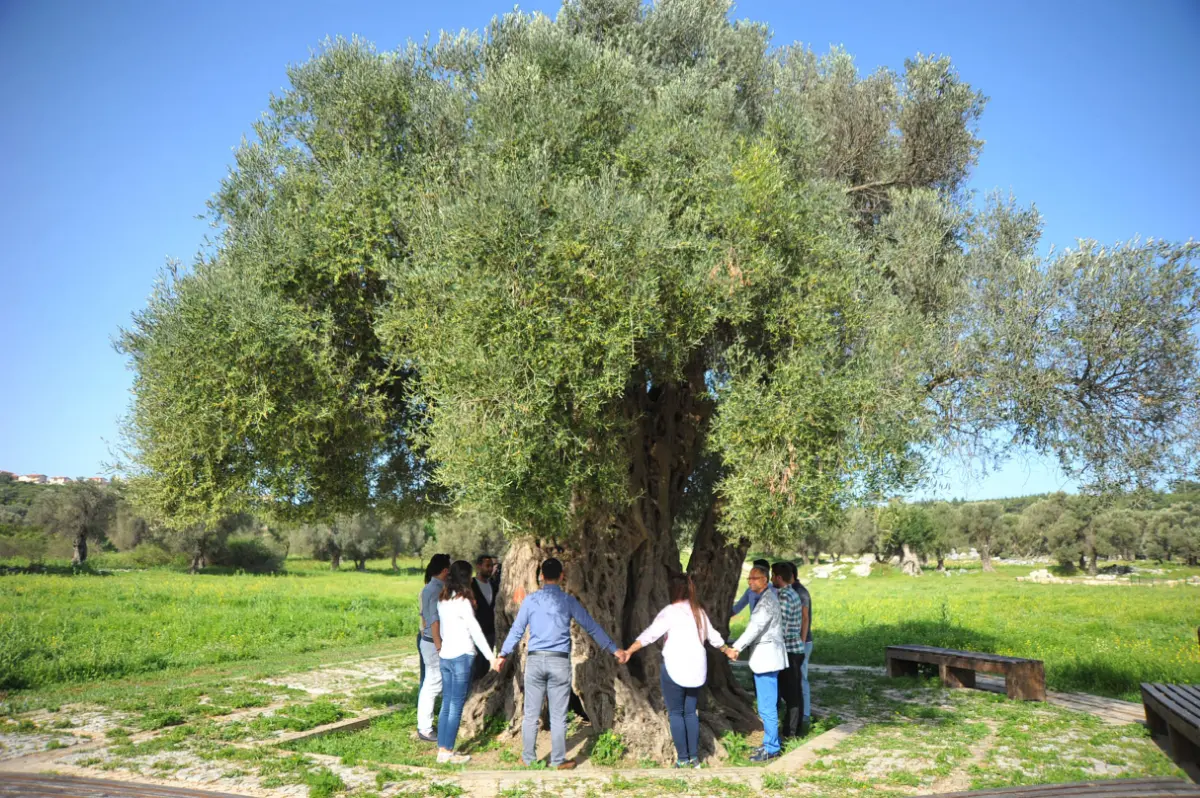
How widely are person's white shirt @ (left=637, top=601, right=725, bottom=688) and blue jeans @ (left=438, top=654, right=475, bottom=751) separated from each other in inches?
90.0

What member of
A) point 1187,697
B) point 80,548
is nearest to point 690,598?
point 1187,697

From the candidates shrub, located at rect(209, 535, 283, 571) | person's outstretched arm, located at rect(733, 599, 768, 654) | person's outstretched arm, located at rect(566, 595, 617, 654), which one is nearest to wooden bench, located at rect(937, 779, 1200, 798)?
person's outstretched arm, located at rect(733, 599, 768, 654)

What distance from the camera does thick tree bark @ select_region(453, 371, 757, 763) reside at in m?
11.3

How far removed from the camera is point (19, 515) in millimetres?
70500

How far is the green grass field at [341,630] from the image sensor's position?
17.2 m

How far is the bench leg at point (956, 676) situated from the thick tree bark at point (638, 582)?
4.91 meters

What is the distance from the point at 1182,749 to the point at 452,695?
8.84 metres

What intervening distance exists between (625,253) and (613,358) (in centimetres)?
132

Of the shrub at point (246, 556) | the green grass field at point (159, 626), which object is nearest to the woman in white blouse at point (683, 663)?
the green grass field at point (159, 626)

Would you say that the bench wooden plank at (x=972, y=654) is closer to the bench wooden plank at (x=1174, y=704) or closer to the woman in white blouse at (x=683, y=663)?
the bench wooden plank at (x=1174, y=704)

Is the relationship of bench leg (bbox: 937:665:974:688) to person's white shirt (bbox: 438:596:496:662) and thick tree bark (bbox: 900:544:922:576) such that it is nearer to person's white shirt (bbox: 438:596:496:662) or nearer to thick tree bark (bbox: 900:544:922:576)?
person's white shirt (bbox: 438:596:496:662)

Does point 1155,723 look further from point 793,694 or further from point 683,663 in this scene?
point 683,663

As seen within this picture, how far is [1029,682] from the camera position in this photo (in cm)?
1370

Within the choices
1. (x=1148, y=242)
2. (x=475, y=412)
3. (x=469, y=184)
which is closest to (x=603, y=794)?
(x=475, y=412)
